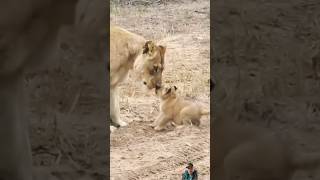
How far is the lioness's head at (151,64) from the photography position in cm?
384

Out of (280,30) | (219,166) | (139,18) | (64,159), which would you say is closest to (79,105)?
(64,159)

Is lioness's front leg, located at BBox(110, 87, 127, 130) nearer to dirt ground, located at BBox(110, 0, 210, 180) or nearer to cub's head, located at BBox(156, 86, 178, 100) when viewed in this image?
dirt ground, located at BBox(110, 0, 210, 180)

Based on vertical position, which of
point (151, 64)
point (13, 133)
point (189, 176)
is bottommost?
point (189, 176)

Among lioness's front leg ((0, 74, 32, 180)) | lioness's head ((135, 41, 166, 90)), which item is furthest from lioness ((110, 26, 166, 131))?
lioness's front leg ((0, 74, 32, 180))

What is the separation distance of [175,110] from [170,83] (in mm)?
181

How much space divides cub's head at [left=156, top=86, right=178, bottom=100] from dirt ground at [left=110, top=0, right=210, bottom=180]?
0.05m

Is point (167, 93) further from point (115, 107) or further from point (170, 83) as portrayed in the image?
point (115, 107)

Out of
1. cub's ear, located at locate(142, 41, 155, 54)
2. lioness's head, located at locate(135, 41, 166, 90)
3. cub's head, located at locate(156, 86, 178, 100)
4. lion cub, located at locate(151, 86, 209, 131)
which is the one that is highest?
cub's ear, located at locate(142, 41, 155, 54)

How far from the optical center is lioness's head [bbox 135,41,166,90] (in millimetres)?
3842

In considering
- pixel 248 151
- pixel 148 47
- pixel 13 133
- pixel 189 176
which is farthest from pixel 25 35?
pixel 148 47

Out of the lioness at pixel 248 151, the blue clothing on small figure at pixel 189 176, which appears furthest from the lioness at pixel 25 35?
the blue clothing on small figure at pixel 189 176

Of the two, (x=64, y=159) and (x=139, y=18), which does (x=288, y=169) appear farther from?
(x=139, y=18)

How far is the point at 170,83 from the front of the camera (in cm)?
390

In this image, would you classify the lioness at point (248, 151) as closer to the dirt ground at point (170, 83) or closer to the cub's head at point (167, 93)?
the dirt ground at point (170, 83)
